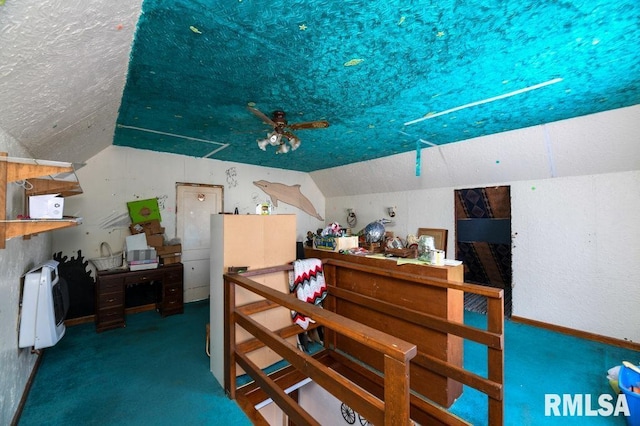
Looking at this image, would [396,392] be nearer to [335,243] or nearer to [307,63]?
[335,243]

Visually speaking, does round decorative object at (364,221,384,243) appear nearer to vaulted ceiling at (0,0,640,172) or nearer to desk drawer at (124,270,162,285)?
vaulted ceiling at (0,0,640,172)

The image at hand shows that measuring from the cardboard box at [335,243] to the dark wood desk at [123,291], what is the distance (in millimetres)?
2355

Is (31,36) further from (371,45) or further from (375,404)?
(375,404)

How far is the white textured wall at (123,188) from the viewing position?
3.59 metres

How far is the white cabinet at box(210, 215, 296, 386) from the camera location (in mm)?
2188

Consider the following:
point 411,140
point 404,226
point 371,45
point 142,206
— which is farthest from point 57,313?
point 404,226

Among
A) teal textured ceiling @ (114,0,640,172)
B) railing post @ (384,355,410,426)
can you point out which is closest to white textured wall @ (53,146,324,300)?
teal textured ceiling @ (114,0,640,172)

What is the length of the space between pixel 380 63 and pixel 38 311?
333 cm

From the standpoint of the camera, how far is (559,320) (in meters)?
3.30

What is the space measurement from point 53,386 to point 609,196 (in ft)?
19.7

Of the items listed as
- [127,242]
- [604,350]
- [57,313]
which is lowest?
[604,350]

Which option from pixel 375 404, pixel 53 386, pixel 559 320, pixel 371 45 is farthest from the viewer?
pixel 559 320

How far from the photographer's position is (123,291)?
11.0 ft

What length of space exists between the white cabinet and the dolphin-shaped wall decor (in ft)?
9.96
